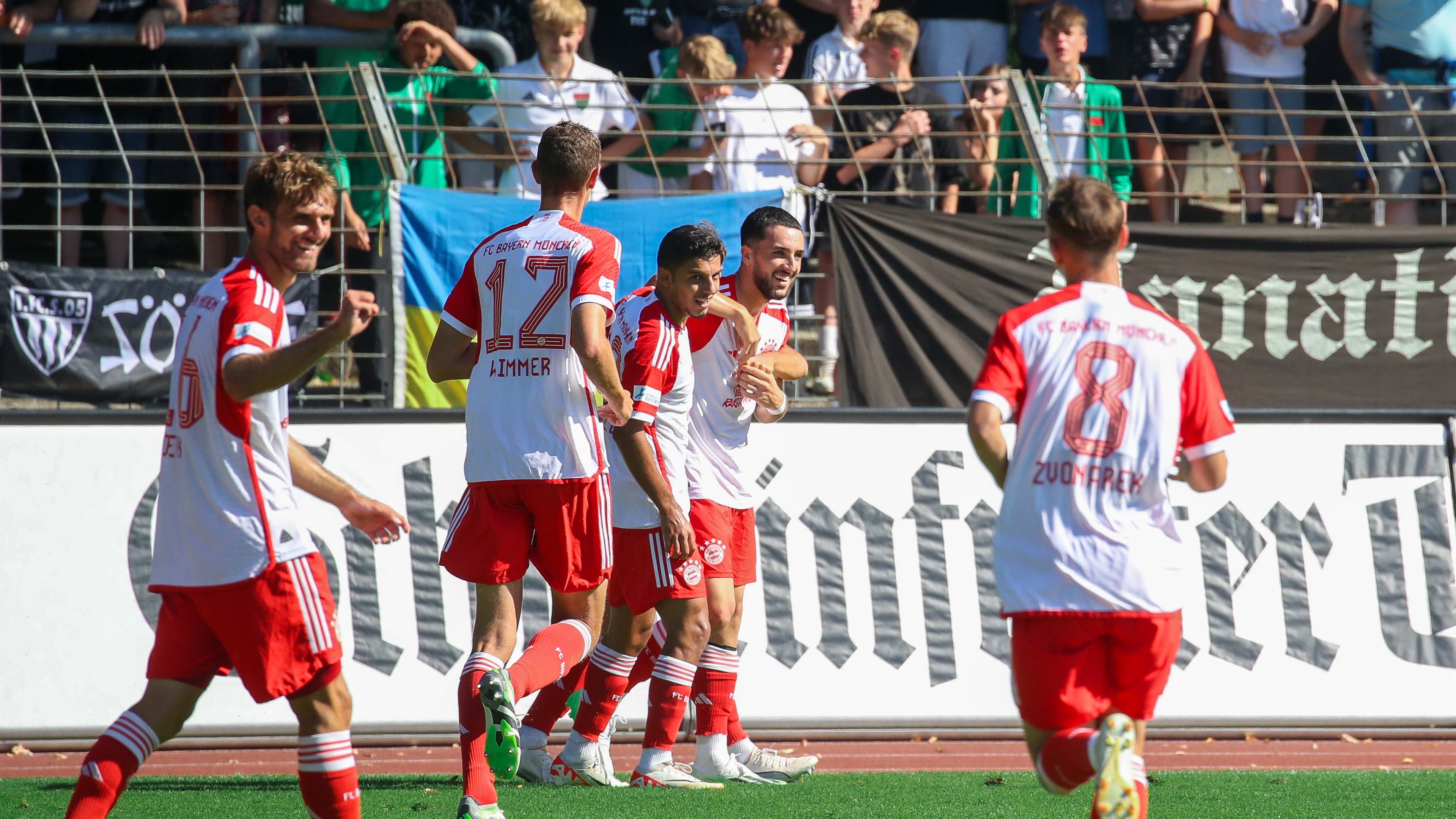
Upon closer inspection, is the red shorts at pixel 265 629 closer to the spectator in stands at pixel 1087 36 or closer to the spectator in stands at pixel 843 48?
the spectator in stands at pixel 843 48

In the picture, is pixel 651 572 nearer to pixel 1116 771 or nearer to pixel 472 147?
pixel 1116 771

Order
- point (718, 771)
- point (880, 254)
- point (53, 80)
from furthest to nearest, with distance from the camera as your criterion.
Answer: point (53, 80)
point (880, 254)
point (718, 771)

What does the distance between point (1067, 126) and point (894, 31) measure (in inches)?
50.3

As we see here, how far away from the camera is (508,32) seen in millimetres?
10922

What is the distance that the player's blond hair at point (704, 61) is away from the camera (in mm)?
9164

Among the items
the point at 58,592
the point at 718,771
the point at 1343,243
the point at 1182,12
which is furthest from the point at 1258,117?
the point at 58,592

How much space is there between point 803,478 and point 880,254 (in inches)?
57.2

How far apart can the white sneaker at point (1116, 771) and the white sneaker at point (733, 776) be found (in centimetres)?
258

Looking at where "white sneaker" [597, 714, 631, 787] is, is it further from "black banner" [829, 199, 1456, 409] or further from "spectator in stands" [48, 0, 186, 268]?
"spectator in stands" [48, 0, 186, 268]

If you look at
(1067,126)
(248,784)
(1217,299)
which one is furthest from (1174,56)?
(248,784)

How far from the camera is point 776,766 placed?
621cm

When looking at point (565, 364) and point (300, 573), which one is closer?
point (300, 573)

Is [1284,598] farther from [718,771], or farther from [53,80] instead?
[53,80]

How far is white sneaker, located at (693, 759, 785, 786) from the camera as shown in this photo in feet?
19.7
